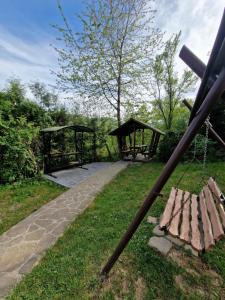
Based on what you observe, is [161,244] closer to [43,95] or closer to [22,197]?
[22,197]

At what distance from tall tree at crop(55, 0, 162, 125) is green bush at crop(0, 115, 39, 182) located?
6768 millimetres

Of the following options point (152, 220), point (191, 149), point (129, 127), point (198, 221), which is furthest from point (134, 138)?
point (198, 221)

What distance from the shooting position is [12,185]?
5855 millimetres

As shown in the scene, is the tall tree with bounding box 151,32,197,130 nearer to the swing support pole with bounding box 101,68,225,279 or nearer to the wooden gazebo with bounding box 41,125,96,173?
the wooden gazebo with bounding box 41,125,96,173

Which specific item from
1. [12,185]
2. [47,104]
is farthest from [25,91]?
[12,185]

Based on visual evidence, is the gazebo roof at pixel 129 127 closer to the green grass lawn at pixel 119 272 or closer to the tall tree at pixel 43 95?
the tall tree at pixel 43 95

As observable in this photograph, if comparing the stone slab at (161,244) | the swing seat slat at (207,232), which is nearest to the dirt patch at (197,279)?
the stone slab at (161,244)

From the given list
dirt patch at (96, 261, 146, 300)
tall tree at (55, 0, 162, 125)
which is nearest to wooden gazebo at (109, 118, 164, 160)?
→ tall tree at (55, 0, 162, 125)

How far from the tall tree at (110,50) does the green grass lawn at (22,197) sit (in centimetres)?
857

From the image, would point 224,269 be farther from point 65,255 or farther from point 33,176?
point 33,176

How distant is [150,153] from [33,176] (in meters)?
6.94

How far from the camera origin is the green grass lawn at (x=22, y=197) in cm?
385

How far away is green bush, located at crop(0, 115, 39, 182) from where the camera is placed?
615cm

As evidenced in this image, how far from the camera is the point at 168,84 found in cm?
1545
